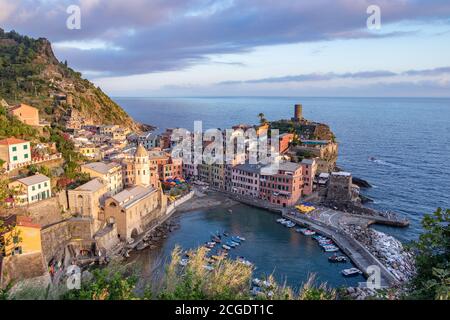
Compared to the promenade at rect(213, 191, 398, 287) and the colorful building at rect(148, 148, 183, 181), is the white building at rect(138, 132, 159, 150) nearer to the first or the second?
the colorful building at rect(148, 148, 183, 181)

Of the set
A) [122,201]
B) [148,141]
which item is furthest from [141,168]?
[148,141]

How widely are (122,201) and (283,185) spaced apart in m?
18.1

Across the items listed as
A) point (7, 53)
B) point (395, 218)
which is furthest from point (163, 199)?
point (7, 53)

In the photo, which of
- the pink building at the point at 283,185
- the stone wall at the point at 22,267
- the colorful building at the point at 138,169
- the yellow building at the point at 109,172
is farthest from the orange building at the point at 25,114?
the pink building at the point at 283,185

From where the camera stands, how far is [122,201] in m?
31.8

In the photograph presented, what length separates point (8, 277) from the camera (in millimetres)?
20969

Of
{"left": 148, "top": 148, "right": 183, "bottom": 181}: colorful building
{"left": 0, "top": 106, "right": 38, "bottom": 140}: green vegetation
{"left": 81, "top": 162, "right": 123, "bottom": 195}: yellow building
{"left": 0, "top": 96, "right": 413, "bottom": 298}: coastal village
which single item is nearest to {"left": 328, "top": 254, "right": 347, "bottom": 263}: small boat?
{"left": 0, "top": 96, "right": 413, "bottom": 298}: coastal village

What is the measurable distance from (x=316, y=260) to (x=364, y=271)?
377 centimetres

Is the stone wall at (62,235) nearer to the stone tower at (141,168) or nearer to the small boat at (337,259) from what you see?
the stone tower at (141,168)

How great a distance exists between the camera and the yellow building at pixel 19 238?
21.2 m

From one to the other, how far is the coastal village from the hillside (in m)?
18.2

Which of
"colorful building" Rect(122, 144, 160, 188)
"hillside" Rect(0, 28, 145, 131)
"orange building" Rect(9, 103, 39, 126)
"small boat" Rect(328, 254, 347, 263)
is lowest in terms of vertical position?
"small boat" Rect(328, 254, 347, 263)

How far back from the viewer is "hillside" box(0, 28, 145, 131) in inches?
2474

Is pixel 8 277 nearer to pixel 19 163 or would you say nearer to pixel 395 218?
pixel 19 163
